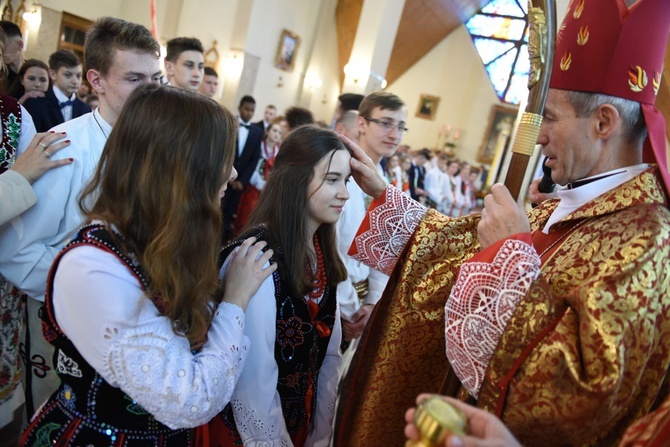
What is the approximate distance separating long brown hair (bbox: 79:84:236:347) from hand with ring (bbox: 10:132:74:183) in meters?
0.63

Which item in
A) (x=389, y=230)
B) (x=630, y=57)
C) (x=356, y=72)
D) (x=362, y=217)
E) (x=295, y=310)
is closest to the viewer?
(x=630, y=57)

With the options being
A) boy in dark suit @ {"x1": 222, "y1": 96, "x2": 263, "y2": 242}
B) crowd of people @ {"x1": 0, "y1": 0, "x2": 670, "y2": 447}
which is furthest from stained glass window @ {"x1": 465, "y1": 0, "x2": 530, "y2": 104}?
crowd of people @ {"x1": 0, "y1": 0, "x2": 670, "y2": 447}

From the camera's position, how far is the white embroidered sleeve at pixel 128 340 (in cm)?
116

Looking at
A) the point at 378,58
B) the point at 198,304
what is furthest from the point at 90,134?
the point at 378,58

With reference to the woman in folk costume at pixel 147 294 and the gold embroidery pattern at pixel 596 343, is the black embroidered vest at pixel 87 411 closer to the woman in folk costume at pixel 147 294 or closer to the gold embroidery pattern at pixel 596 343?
the woman in folk costume at pixel 147 294

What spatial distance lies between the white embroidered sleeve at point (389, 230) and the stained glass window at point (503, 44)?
717 inches

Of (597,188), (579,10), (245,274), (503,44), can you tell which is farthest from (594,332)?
(503,44)

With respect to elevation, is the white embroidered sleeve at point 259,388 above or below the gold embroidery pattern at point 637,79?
below

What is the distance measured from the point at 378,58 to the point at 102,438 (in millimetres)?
10440

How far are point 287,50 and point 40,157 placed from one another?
12.1m

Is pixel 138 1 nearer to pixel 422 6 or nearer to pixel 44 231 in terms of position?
pixel 422 6

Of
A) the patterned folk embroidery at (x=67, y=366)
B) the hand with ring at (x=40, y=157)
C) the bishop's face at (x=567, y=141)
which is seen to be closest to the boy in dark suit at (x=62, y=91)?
the hand with ring at (x=40, y=157)

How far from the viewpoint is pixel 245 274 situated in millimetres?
1498

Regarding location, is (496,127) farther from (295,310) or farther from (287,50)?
(295,310)
